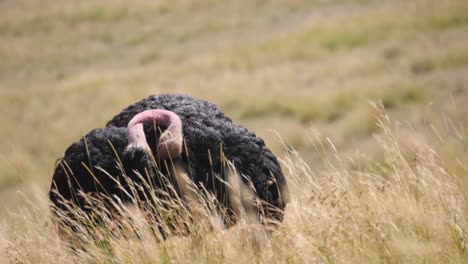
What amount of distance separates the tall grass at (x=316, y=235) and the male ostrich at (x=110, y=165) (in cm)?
15

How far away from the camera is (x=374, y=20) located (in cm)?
2061

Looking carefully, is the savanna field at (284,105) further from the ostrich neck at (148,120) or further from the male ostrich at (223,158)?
the ostrich neck at (148,120)

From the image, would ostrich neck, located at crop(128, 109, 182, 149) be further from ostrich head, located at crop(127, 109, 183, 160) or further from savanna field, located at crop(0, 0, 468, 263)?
savanna field, located at crop(0, 0, 468, 263)

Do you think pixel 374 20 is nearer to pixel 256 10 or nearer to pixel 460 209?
pixel 256 10

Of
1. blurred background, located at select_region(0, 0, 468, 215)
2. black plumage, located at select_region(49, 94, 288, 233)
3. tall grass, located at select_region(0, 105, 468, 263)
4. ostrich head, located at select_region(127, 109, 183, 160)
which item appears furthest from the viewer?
blurred background, located at select_region(0, 0, 468, 215)

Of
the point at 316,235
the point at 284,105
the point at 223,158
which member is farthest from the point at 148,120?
the point at 284,105

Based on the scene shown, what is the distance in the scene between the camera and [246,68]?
64.7ft

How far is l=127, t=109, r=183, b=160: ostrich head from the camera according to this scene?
4379 mm

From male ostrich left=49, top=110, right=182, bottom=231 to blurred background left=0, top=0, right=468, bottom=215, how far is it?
3.22m

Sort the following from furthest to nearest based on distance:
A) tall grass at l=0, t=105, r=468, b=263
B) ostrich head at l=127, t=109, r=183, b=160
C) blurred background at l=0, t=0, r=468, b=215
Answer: blurred background at l=0, t=0, r=468, b=215
ostrich head at l=127, t=109, r=183, b=160
tall grass at l=0, t=105, r=468, b=263

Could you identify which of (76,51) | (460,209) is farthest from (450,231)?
(76,51)

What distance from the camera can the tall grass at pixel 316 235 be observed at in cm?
367

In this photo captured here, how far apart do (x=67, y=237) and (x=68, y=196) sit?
0.92 ft

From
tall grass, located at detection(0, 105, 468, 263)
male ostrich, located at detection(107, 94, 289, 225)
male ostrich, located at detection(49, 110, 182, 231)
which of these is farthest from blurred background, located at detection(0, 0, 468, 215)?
tall grass, located at detection(0, 105, 468, 263)
